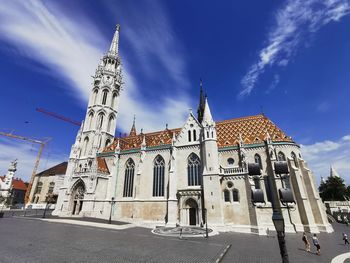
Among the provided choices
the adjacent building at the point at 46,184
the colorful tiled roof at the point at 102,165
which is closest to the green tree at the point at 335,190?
the colorful tiled roof at the point at 102,165

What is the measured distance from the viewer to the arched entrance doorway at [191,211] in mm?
24583

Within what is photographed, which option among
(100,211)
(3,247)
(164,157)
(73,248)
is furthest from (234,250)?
A: (100,211)

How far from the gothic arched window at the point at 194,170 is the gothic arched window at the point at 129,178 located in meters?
10.4

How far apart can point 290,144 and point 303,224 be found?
1019 cm

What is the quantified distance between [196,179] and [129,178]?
40.0ft

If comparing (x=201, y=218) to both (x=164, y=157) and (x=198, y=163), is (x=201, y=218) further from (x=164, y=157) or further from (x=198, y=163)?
(x=164, y=157)

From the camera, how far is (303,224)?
21.7 meters

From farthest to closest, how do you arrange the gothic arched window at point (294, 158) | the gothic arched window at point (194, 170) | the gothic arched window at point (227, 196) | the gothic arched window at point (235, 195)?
the gothic arched window at point (194, 170)
the gothic arched window at point (294, 158)
the gothic arched window at point (227, 196)
the gothic arched window at point (235, 195)

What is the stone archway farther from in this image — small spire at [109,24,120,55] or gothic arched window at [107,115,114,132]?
small spire at [109,24,120,55]

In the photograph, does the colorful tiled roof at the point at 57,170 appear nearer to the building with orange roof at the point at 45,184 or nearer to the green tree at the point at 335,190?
the building with orange roof at the point at 45,184

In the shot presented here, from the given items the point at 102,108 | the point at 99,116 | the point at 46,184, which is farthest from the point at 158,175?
the point at 46,184

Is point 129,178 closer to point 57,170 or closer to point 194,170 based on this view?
point 194,170

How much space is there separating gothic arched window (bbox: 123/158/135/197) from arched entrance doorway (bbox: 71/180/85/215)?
7.51 m

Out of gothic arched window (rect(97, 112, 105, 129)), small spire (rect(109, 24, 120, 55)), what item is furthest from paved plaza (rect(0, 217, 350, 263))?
small spire (rect(109, 24, 120, 55))
